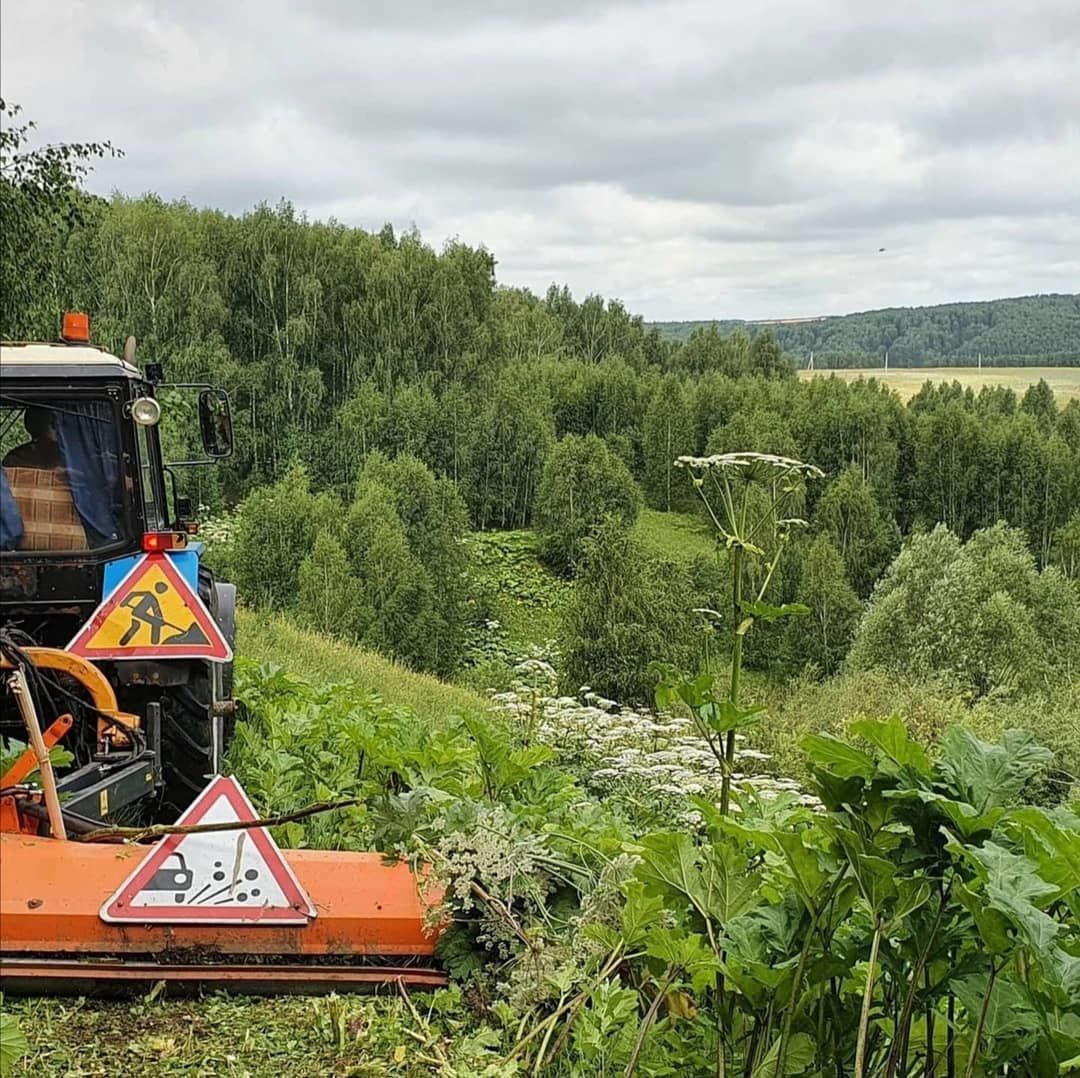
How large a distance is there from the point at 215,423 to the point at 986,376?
372 feet

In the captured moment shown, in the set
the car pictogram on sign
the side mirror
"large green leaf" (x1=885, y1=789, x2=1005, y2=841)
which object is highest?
the side mirror

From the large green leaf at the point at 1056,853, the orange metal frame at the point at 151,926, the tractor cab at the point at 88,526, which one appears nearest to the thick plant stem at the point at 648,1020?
the large green leaf at the point at 1056,853

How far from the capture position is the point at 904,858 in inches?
91.8

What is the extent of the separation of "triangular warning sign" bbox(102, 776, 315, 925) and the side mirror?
3178mm

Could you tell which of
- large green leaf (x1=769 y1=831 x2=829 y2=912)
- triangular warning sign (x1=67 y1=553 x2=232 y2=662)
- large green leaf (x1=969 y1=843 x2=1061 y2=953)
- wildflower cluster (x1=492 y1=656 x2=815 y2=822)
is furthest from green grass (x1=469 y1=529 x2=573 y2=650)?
large green leaf (x1=969 y1=843 x2=1061 y2=953)

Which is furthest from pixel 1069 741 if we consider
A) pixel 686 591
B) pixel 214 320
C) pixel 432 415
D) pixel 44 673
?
pixel 214 320

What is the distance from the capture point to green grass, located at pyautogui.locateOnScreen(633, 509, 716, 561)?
5403 centimetres

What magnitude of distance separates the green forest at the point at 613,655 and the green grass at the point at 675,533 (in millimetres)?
373

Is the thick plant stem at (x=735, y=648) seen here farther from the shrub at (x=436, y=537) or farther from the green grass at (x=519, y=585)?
the green grass at (x=519, y=585)

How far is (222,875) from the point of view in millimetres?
3486

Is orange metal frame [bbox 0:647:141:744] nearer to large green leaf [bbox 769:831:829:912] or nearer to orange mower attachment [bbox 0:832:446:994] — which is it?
orange mower attachment [bbox 0:832:446:994]

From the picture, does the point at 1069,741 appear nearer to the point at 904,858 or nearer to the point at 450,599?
the point at 450,599

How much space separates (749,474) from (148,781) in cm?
251

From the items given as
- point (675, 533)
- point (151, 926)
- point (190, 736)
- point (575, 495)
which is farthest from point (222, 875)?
point (675, 533)
